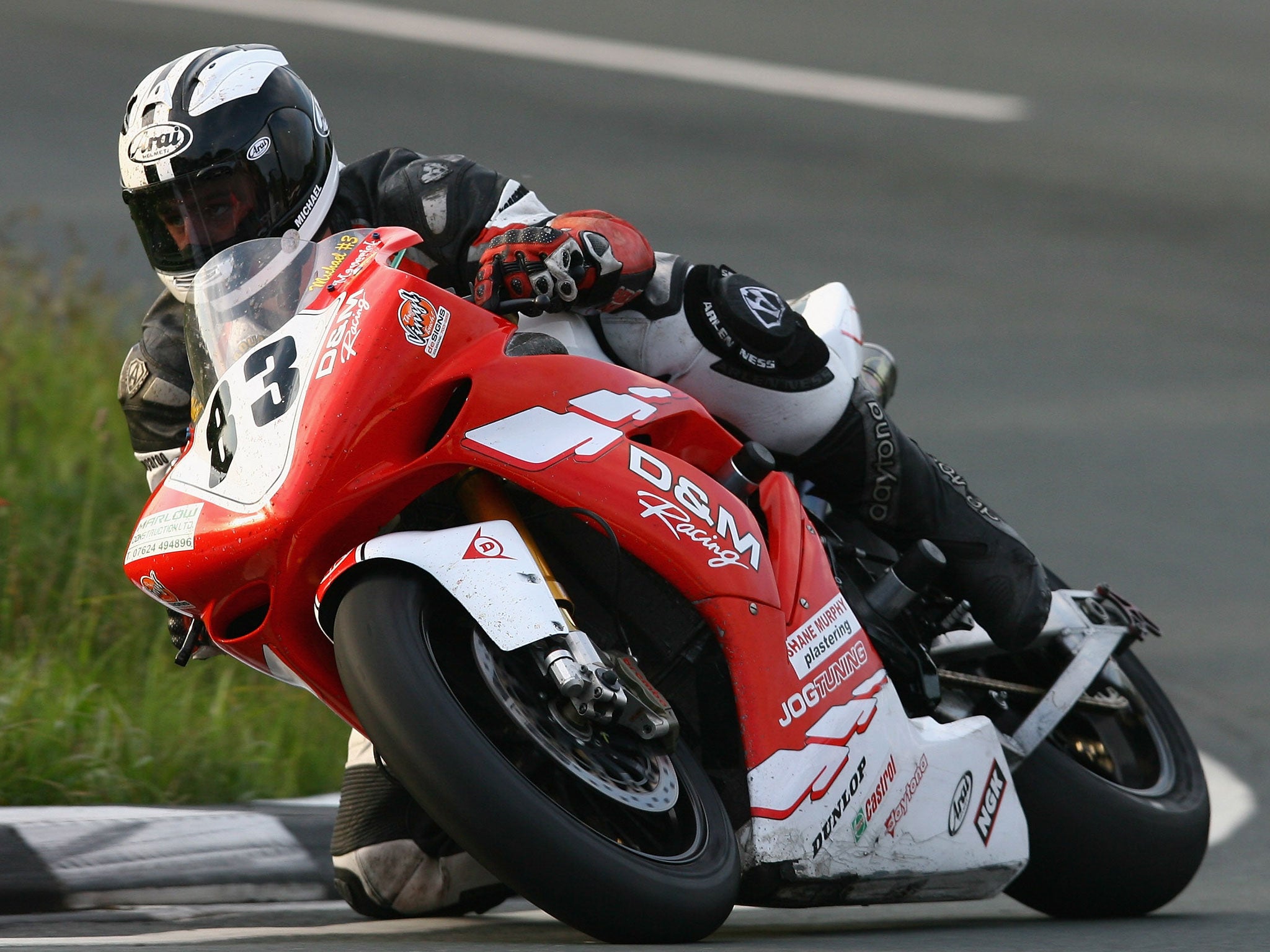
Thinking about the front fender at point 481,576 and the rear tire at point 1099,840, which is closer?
the front fender at point 481,576

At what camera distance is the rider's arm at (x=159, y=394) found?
12.0ft

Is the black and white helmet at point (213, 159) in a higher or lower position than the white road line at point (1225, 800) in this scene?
higher

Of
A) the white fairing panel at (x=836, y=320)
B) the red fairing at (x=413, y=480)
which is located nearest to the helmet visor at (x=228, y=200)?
the red fairing at (x=413, y=480)

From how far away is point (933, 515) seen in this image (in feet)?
13.2

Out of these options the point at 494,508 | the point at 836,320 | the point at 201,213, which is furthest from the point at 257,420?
the point at 836,320

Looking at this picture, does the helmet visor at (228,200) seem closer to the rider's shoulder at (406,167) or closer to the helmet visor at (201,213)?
the helmet visor at (201,213)

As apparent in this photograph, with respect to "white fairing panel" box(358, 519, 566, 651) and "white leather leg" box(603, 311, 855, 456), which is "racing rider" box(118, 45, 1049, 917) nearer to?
"white leather leg" box(603, 311, 855, 456)

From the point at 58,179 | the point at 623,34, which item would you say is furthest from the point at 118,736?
the point at 623,34

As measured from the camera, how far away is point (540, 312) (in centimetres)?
335

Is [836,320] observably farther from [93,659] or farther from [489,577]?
[93,659]

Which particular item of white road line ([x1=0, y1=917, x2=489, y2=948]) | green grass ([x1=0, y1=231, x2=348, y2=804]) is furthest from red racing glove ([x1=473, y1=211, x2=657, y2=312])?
green grass ([x1=0, y1=231, x2=348, y2=804])

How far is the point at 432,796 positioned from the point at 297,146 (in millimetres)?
1314

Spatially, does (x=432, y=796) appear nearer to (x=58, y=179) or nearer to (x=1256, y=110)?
(x=58, y=179)

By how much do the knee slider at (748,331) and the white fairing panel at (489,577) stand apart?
0.87m
